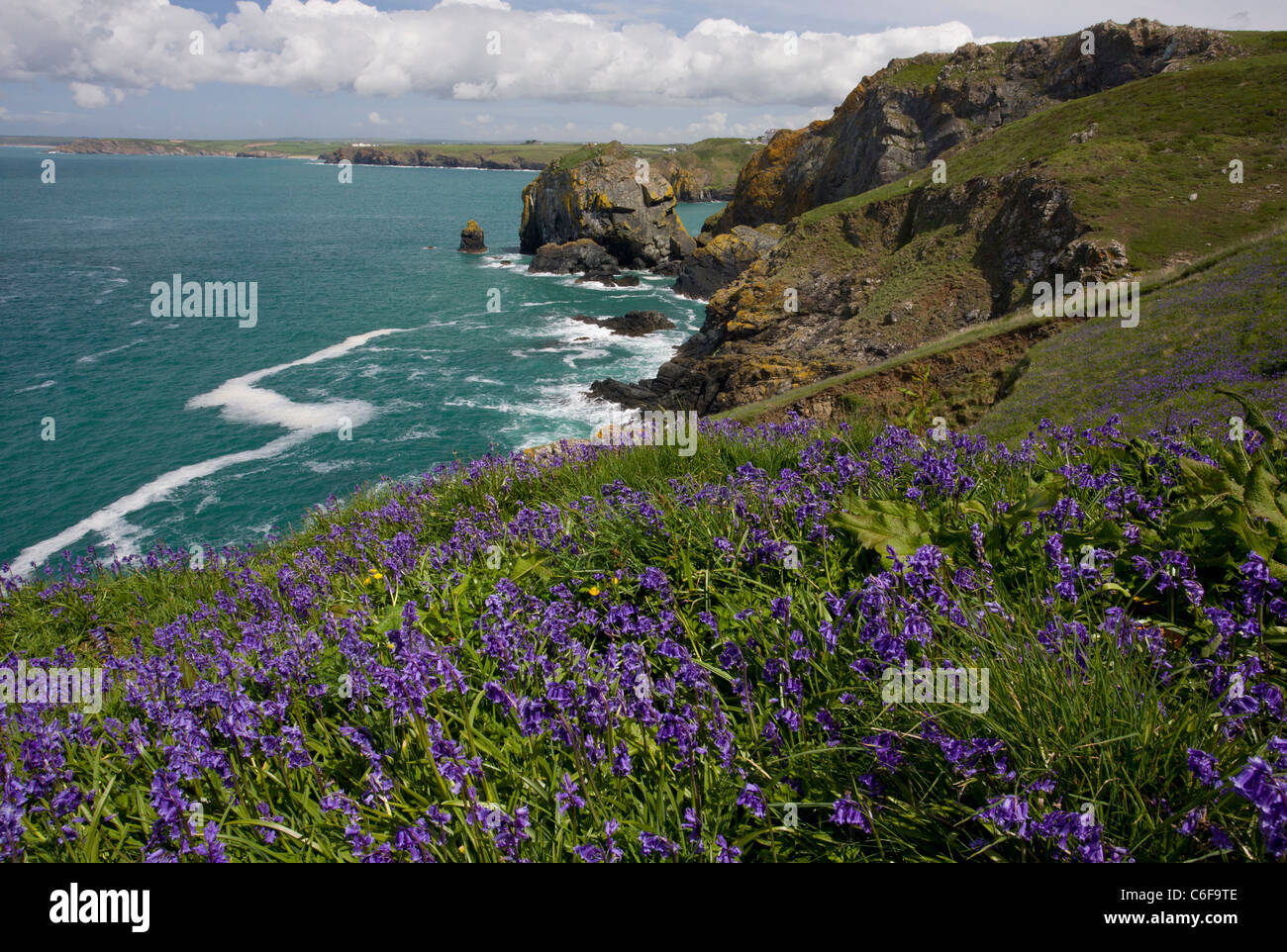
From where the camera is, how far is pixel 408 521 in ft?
24.2

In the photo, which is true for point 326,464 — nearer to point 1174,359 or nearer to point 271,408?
point 271,408

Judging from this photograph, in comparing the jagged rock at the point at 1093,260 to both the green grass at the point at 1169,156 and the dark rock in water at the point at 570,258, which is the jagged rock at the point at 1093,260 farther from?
the dark rock in water at the point at 570,258

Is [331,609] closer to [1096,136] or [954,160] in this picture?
[1096,136]


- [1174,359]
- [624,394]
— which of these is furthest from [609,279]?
[1174,359]

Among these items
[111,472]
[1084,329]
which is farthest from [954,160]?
[111,472]

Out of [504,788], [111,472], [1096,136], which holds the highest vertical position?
[1096,136]

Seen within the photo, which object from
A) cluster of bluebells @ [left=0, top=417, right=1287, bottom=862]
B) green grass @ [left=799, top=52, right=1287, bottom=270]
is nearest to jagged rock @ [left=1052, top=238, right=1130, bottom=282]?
green grass @ [left=799, top=52, right=1287, bottom=270]

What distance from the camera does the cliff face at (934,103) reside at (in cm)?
6206

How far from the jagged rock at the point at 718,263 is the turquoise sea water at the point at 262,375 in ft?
10.5

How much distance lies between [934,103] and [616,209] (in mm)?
37143

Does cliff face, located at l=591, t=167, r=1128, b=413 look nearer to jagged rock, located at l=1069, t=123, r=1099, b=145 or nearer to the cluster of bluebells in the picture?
jagged rock, located at l=1069, t=123, r=1099, b=145

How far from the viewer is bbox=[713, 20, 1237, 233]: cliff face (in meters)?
62.1

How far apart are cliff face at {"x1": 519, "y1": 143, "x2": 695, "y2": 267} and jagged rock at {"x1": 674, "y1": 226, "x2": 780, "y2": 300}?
17030mm
